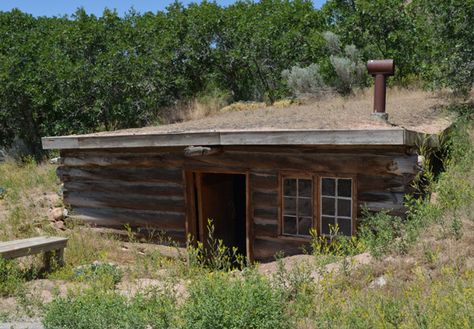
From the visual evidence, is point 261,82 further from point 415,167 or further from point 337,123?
point 415,167

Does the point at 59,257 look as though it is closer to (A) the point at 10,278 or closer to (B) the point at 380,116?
(A) the point at 10,278

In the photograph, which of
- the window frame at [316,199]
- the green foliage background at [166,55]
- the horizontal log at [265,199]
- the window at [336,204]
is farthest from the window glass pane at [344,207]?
the green foliage background at [166,55]

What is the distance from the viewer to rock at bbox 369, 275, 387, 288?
5.41m

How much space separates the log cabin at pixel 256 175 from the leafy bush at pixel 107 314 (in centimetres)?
345

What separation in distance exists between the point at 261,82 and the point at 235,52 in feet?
5.77

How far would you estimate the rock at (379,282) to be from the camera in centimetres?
541

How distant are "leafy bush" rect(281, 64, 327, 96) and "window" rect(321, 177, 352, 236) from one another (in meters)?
9.69

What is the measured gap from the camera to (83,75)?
17.1 metres

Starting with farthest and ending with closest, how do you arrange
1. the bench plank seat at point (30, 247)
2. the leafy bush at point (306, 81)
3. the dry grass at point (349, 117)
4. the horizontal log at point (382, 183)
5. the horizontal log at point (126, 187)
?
the leafy bush at point (306, 81) → the horizontal log at point (126, 187) → the dry grass at point (349, 117) → the horizontal log at point (382, 183) → the bench plank seat at point (30, 247)

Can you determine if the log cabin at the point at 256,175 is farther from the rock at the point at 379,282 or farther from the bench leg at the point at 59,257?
the rock at the point at 379,282

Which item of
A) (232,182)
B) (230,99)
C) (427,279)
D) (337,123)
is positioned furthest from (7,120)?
(427,279)

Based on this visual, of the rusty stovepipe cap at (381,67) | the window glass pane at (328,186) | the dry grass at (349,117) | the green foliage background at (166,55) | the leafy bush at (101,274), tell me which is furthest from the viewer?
the green foliage background at (166,55)

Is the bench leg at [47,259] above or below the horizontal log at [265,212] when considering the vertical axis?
below

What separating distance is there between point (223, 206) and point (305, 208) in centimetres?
237
